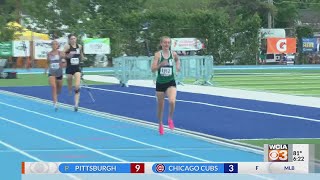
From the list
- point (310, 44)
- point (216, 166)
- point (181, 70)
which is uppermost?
point (310, 44)

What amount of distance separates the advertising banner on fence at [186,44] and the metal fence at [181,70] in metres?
20.6

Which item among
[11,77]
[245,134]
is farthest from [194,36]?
[245,134]

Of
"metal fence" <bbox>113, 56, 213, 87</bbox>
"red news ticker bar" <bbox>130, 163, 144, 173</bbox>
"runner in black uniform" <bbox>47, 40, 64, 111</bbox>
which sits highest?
"runner in black uniform" <bbox>47, 40, 64, 111</bbox>

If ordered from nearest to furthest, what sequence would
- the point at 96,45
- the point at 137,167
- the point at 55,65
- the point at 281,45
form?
1. the point at 137,167
2. the point at 55,65
3. the point at 96,45
4. the point at 281,45

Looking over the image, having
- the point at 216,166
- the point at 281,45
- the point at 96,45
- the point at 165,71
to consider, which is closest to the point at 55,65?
the point at 165,71

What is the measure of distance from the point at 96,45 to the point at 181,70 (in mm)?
21377

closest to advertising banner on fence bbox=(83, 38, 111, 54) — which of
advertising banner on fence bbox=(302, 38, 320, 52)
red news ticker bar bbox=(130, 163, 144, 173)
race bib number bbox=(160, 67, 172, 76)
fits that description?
advertising banner on fence bbox=(302, 38, 320, 52)

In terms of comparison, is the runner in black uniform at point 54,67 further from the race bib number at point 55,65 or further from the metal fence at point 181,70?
the metal fence at point 181,70

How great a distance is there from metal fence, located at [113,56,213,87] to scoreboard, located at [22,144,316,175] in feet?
84.6

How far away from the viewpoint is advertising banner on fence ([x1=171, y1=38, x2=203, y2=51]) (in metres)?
54.9

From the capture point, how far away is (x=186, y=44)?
5575 cm

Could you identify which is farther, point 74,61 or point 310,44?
point 310,44

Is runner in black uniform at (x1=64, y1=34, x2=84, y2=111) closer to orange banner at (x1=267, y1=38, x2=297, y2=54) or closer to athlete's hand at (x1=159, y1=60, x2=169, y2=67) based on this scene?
athlete's hand at (x1=159, y1=60, x2=169, y2=67)

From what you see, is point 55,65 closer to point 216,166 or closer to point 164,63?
point 164,63
